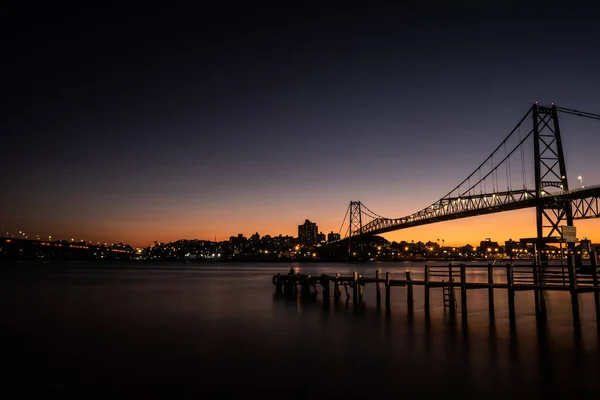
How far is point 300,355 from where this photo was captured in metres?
15.5

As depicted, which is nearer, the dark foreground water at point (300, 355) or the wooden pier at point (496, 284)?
the dark foreground water at point (300, 355)

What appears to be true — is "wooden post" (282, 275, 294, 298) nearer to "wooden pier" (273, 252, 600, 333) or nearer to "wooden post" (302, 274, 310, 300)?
"wooden pier" (273, 252, 600, 333)

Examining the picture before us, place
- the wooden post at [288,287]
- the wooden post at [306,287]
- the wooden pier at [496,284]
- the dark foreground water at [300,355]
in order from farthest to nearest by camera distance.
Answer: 1. the wooden post at [288,287]
2. the wooden post at [306,287]
3. the wooden pier at [496,284]
4. the dark foreground water at [300,355]

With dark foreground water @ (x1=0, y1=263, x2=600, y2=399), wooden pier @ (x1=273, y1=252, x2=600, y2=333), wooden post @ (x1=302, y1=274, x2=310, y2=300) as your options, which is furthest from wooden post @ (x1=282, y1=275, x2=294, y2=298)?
dark foreground water @ (x1=0, y1=263, x2=600, y2=399)

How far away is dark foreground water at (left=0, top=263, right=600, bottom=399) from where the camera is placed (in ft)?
37.9

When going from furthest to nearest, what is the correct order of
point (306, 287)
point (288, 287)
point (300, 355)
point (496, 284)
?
point (288, 287) → point (306, 287) → point (496, 284) → point (300, 355)

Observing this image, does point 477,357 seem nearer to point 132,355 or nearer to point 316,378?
point 316,378

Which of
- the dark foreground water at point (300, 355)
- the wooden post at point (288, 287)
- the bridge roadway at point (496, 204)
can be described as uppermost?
the bridge roadway at point (496, 204)

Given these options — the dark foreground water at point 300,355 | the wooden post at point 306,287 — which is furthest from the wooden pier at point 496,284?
the dark foreground water at point 300,355

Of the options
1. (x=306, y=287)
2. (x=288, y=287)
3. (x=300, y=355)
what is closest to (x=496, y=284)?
(x=300, y=355)

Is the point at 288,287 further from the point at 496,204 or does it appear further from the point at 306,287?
the point at 496,204

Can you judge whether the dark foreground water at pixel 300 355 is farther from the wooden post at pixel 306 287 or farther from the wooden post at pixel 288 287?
the wooden post at pixel 288 287

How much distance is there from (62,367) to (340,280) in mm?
19839

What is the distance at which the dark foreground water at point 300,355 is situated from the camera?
11.5 metres
